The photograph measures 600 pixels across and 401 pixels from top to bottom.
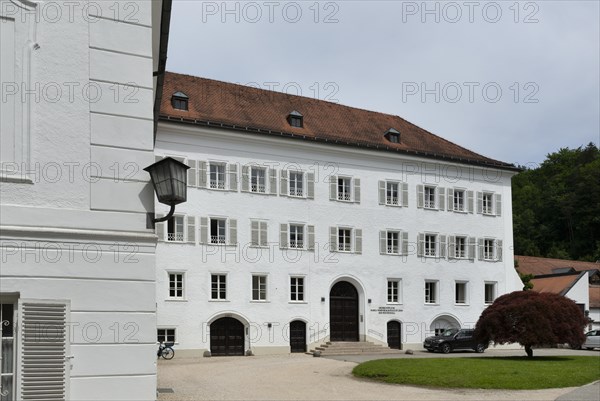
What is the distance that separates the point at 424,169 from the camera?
42.9 m

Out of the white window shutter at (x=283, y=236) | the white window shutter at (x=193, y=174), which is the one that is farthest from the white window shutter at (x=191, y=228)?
the white window shutter at (x=283, y=236)

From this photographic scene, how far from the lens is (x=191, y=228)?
35156mm

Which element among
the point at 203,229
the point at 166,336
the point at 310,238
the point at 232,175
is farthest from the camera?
the point at 310,238

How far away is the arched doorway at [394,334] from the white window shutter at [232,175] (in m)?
11.1

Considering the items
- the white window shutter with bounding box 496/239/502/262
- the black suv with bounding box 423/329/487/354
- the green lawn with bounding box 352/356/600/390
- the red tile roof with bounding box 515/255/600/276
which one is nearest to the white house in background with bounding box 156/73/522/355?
the white window shutter with bounding box 496/239/502/262

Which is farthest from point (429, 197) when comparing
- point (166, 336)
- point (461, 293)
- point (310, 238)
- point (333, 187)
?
point (166, 336)

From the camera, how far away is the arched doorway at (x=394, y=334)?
1591 inches

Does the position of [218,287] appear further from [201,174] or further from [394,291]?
[394,291]

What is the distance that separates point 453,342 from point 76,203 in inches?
1283

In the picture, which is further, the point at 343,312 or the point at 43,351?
the point at 343,312

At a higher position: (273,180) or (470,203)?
(273,180)

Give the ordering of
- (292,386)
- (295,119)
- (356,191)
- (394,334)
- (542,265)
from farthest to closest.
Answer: (542,265) → (394,334) → (295,119) → (356,191) → (292,386)

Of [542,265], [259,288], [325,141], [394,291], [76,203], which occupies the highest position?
[325,141]

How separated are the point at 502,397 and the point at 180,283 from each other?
1941cm
